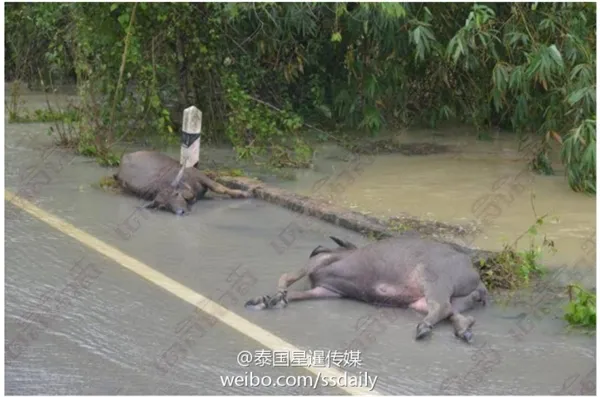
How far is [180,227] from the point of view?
8.13 m

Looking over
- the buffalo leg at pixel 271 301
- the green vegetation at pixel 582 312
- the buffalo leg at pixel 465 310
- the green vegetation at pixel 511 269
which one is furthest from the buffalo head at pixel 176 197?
the green vegetation at pixel 582 312

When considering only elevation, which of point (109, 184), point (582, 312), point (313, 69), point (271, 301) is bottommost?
point (109, 184)

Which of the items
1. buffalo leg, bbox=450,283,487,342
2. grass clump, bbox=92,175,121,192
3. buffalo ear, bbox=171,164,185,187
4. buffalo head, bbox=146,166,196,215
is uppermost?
buffalo leg, bbox=450,283,487,342

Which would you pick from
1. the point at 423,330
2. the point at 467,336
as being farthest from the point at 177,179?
the point at 467,336

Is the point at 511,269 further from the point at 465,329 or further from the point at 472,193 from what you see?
the point at 472,193

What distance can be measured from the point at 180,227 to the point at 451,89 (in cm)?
522

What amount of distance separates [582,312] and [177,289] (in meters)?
2.31

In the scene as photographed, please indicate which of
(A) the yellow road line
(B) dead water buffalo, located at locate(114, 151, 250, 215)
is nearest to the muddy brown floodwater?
(B) dead water buffalo, located at locate(114, 151, 250, 215)

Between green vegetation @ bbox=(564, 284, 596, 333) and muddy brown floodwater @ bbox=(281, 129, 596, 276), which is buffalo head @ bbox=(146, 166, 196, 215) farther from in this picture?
green vegetation @ bbox=(564, 284, 596, 333)

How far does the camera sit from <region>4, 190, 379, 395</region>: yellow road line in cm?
545

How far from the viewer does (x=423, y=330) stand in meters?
5.59

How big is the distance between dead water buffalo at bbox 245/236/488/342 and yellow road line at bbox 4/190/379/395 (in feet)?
0.79

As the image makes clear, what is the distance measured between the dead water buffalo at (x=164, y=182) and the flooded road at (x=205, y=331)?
0.66 m

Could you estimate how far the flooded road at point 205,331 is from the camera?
5035 mm
